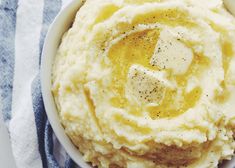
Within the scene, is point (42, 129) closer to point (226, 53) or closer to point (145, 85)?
point (145, 85)

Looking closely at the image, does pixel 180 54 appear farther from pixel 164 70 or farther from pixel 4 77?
pixel 4 77

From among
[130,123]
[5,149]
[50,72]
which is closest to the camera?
[130,123]

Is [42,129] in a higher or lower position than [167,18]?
lower

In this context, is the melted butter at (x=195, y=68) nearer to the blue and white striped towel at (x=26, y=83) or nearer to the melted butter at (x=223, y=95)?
the melted butter at (x=223, y=95)

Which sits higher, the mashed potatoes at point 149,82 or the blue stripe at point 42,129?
the mashed potatoes at point 149,82

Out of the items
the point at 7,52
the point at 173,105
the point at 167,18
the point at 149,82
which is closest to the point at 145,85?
the point at 149,82

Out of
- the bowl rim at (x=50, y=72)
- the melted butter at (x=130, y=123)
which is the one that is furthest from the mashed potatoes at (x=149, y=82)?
the bowl rim at (x=50, y=72)

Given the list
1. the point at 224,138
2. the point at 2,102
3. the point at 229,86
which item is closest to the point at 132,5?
the point at 229,86

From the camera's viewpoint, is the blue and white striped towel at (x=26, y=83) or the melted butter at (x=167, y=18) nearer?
the melted butter at (x=167, y=18)
